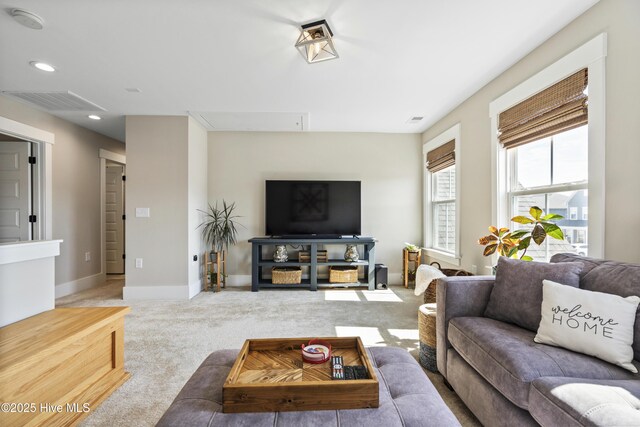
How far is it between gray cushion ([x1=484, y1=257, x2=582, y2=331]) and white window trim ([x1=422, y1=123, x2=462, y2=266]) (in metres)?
1.73

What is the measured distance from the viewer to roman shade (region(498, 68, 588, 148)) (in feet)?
6.24

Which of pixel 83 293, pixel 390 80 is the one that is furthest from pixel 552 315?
pixel 83 293

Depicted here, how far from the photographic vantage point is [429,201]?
14.5 feet

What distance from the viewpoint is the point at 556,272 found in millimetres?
1565

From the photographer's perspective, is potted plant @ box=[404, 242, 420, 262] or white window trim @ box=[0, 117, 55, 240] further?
potted plant @ box=[404, 242, 420, 262]

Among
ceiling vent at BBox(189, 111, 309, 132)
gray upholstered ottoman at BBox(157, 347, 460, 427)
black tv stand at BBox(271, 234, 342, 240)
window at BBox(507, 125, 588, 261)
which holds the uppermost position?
ceiling vent at BBox(189, 111, 309, 132)

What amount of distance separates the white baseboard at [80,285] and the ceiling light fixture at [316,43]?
4.39 meters

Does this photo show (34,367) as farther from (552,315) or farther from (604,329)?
(604,329)

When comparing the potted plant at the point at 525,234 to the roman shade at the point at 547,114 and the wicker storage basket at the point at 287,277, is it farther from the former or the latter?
the wicker storage basket at the point at 287,277

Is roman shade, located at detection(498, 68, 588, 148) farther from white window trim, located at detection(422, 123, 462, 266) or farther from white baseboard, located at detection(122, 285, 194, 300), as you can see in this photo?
white baseboard, located at detection(122, 285, 194, 300)

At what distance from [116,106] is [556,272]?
14.9ft

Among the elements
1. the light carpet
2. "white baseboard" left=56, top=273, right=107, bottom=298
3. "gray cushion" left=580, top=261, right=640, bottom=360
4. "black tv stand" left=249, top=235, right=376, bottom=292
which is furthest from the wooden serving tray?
"white baseboard" left=56, top=273, right=107, bottom=298

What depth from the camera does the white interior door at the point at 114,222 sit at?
5.29 metres

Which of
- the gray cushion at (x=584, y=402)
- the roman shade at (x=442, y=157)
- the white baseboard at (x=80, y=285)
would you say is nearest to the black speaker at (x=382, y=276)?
the roman shade at (x=442, y=157)
